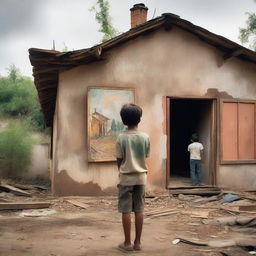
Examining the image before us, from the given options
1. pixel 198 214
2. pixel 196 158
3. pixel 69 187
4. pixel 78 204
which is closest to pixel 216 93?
pixel 196 158

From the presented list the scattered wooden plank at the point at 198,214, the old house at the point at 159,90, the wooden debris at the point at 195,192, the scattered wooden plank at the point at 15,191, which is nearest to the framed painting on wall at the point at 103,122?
the old house at the point at 159,90

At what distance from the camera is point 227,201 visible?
30.5ft

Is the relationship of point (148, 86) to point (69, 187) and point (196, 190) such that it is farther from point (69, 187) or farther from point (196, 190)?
point (69, 187)

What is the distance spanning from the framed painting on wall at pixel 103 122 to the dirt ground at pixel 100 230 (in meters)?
1.20

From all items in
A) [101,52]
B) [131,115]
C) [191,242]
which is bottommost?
[191,242]

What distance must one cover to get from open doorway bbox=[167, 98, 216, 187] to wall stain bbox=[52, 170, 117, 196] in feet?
7.05

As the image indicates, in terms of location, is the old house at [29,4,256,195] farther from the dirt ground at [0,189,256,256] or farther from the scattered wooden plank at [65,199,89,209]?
the dirt ground at [0,189,256,256]

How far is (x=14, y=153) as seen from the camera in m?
17.5

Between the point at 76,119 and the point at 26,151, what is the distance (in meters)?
9.04

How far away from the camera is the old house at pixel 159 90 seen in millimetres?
9461

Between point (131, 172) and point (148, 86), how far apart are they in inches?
219

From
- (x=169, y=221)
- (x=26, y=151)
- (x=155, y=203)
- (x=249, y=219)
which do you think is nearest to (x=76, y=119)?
(x=155, y=203)

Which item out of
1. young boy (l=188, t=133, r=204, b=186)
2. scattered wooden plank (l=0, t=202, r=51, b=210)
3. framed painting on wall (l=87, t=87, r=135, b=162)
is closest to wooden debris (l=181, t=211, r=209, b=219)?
framed painting on wall (l=87, t=87, r=135, b=162)

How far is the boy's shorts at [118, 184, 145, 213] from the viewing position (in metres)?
4.92
